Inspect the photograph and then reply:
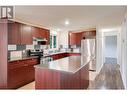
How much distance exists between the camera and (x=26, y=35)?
429 centimetres

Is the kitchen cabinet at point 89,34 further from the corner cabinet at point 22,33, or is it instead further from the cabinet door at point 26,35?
the cabinet door at point 26,35

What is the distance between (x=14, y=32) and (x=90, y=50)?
370cm

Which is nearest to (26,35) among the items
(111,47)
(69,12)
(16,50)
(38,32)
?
(16,50)

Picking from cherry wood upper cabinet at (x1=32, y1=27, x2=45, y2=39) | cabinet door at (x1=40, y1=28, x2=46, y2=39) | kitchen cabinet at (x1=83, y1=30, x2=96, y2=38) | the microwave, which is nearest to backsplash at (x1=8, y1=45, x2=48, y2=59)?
the microwave

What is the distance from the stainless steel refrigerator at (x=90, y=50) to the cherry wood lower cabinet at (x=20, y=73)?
2.80 m

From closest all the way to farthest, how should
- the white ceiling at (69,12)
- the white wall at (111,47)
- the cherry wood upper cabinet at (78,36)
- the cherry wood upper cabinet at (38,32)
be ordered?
1. the white ceiling at (69,12)
2. the cherry wood upper cabinet at (38,32)
3. the cherry wood upper cabinet at (78,36)
4. the white wall at (111,47)

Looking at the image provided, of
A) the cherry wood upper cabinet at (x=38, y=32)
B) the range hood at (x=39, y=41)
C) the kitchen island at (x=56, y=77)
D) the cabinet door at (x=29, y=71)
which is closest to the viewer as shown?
the kitchen island at (x=56, y=77)

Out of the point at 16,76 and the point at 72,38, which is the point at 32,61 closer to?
the point at 16,76

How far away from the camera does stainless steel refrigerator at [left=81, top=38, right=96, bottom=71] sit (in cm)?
584

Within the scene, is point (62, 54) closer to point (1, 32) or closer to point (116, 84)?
point (116, 84)

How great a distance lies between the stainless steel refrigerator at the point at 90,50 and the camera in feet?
19.2

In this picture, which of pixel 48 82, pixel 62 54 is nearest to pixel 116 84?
pixel 48 82

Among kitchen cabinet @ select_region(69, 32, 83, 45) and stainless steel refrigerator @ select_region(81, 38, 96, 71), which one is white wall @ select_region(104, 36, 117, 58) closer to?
kitchen cabinet @ select_region(69, 32, 83, 45)

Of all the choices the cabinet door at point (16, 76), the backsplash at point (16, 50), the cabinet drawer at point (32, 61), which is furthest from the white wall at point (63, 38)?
the cabinet door at point (16, 76)
